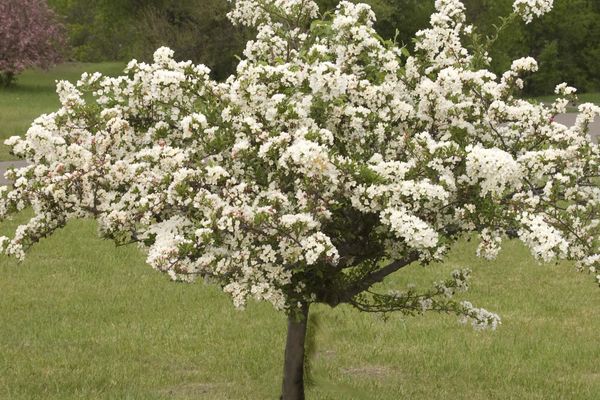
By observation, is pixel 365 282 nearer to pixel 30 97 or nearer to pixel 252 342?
pixel 252 342

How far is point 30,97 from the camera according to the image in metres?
43.1

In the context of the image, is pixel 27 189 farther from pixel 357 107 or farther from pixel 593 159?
pixel 593 159

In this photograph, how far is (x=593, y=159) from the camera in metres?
7.67

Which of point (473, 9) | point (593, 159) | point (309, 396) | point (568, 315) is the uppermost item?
point (473, 9)

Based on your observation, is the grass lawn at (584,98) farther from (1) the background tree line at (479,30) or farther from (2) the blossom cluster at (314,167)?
(2) the blossom cluster at (314,167)

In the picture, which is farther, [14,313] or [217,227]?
[14,313]

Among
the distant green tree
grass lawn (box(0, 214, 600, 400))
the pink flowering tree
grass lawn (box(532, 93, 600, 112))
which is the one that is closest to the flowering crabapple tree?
grass lawn (box(0, 214, 600, 400))

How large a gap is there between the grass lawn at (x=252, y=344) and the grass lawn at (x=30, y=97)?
1330cm

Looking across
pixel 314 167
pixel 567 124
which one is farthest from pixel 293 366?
pixel 567 124

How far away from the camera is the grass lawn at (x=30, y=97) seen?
33031mm

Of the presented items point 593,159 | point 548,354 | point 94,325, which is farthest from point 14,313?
point 593,159

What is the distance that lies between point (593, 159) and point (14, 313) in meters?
8.13

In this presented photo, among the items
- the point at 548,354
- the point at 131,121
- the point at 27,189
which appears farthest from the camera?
the point at 548,354

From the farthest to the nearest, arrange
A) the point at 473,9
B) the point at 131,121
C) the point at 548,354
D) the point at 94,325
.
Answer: the point at 473,9
the point at 94,325
the point at 548,354
the point at 131,121
